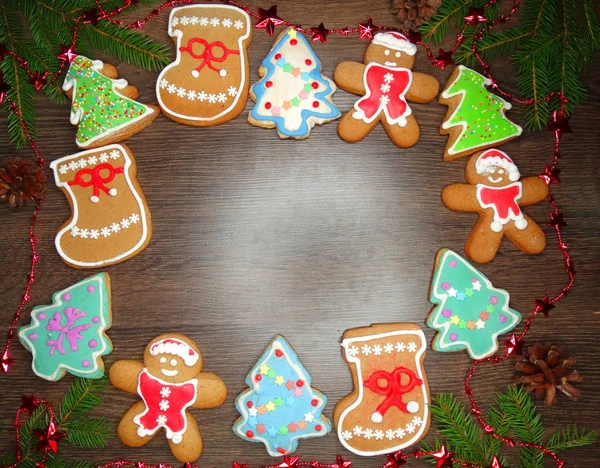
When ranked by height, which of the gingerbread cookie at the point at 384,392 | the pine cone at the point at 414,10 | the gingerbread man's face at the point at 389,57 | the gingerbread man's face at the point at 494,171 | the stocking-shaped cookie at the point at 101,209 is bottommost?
the gingerbread cookie at the point at 384,392

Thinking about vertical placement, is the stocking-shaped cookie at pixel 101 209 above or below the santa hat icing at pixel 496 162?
below

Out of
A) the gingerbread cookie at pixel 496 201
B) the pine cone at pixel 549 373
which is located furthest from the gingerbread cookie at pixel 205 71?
the pine cone at pixel 549 373

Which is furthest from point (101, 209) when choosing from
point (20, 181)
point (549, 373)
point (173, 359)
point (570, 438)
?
point (570, 438)

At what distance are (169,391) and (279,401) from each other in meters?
0.28

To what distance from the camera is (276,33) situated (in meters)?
1.38

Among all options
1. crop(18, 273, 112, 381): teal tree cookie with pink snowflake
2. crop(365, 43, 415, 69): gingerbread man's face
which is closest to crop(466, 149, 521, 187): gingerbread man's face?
crop(365, 43, 415, 69): gingerbread man's face

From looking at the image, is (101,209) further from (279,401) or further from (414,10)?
(414,10)

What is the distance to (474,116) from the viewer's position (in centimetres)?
135

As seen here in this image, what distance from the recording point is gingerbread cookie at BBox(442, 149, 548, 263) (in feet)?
4.38

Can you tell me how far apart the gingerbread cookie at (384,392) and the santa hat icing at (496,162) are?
0.46 metres

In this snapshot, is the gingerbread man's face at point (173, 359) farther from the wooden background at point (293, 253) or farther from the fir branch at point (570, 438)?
the fir branch at point (570, 438)

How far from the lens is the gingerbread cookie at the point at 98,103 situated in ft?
4.34

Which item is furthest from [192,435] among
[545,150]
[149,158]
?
[545,150]

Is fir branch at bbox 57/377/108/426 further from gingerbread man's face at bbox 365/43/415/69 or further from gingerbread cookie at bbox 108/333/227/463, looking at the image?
gingerbread man's face at bbox 365/43/415/69
